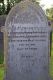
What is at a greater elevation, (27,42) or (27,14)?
(27,14)

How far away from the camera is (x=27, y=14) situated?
592 cm

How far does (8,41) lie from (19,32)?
292mm

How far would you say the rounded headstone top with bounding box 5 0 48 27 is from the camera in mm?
5891

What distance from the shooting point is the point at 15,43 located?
19.6 ft

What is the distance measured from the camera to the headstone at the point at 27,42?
19.4 feet

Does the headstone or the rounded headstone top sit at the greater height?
the rounded headstone top

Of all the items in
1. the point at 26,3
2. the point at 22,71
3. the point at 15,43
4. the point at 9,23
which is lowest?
the point at 22,71

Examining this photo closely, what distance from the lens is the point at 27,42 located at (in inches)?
235

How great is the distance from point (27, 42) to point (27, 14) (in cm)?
57

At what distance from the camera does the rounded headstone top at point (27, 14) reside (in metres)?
5.89

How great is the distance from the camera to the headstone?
5.91 meters

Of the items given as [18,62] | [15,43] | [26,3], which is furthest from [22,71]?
[26,3]

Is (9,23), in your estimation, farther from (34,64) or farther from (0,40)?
(0,40)

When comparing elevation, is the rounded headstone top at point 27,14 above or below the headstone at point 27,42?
above
